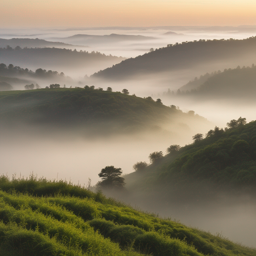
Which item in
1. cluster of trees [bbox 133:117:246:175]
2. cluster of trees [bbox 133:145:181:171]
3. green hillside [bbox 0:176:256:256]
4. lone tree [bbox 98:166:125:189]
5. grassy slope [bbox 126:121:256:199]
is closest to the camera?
green hillside [bbox 0:176:256:256]

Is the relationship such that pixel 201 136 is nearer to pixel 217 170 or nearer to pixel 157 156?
pixel 157 156

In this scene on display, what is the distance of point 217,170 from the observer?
2933 inches

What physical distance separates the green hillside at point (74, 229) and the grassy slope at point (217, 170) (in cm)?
5224

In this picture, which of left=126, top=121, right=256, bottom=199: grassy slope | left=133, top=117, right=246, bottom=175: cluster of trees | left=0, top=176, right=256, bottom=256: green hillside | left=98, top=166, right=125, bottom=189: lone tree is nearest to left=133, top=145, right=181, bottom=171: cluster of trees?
left=133, top=117, right=246, bottom=175: cluster of trees

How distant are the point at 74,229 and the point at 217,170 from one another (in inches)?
2726

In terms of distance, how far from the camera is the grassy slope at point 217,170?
225ft

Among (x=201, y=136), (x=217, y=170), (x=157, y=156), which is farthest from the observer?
(x=157, y=156)

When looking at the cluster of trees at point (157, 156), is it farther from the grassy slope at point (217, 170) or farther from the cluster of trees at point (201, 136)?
the grassy slope at point (217, 170)

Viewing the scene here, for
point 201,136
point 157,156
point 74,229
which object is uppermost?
point 201,136

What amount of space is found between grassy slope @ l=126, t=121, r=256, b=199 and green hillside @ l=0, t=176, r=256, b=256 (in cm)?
5224

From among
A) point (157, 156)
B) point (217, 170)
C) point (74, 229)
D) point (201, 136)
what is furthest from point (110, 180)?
point (74, 229)

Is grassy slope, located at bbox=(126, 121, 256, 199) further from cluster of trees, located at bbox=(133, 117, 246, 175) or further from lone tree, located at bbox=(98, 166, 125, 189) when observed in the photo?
lone tree, located at bbox=(98, 166, 125, 189)

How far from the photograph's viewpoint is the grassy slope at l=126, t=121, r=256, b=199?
68.6 metres

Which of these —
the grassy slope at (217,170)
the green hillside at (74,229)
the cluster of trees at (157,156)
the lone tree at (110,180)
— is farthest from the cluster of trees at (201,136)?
the green hillside at (74,229)
